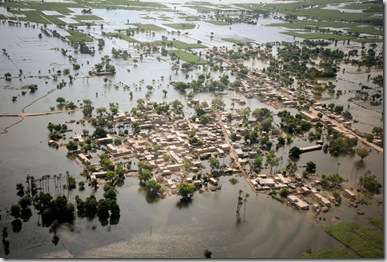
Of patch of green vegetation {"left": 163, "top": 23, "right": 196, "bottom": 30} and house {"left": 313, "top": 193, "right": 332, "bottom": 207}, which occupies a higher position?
patch of green vegetation {"left": 163, "top": 23, "right": 196, "bottom": 30}

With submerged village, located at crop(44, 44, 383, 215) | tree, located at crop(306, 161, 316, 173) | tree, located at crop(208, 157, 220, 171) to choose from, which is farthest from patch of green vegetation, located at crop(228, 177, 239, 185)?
tree, located at crop(306, 161, 316, 173)

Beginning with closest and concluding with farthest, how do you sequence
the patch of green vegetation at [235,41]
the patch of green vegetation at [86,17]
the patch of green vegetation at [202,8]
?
the patch of green vegetation at [235,41] → the patch of green vegetation at [86,17] → the patch of green vegetation at [202,8]

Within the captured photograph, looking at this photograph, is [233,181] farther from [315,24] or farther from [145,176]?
[315,24]

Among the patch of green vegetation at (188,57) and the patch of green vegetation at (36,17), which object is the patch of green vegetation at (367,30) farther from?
the patch of green vegetation at (36,17)

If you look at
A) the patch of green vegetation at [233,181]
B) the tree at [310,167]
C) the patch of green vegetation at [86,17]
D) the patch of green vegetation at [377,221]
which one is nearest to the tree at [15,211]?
the patch of green vegetation at [233,181]

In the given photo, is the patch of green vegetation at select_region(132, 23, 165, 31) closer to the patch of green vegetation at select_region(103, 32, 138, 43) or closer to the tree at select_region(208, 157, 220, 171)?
the patch of green vegetation at select_region(103, 32, 138, 43)

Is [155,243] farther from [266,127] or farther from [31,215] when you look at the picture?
[266,127]
